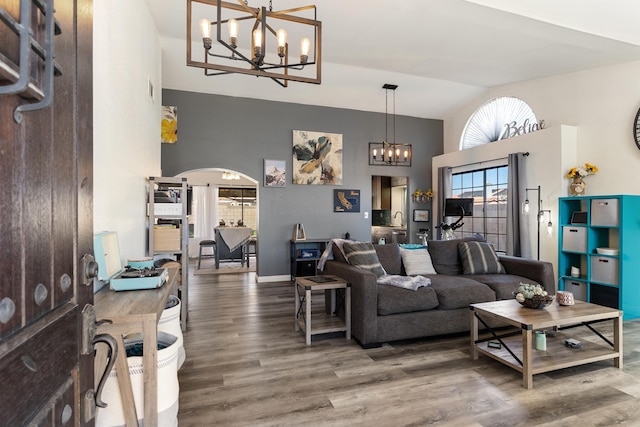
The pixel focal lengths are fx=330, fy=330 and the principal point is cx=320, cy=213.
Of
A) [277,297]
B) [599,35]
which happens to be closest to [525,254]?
[599,35]

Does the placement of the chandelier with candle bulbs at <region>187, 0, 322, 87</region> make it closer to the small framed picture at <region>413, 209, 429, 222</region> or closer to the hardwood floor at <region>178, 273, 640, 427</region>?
the hardwood floor at <region>178, 273, 640, 427</region>

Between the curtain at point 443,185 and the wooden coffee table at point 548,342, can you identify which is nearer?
the wooden coffee table at point 548,342

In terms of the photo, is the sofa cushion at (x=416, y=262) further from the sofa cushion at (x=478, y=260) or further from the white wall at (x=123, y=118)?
the white wall at (x=123, y=118)

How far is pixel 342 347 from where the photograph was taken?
3117 mm

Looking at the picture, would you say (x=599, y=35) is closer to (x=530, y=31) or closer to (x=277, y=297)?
(x=530, y=31)

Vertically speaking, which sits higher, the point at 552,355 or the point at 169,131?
the point at 169,131

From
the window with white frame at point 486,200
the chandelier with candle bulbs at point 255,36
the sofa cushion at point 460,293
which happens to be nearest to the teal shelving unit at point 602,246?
the window with white frame at point 486,200

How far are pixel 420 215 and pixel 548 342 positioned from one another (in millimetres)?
4567

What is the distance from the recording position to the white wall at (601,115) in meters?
4.32

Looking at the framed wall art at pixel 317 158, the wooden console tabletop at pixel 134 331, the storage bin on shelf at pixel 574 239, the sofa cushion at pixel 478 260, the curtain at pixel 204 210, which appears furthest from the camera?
the curtain at pixel 204 210

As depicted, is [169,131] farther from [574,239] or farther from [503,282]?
[574,239]

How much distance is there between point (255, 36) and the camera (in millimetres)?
2297

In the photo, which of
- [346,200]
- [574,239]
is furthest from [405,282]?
[346,200]

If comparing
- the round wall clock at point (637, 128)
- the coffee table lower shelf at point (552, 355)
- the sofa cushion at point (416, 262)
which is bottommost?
the coffee table lower shelf at point (552, 355)
